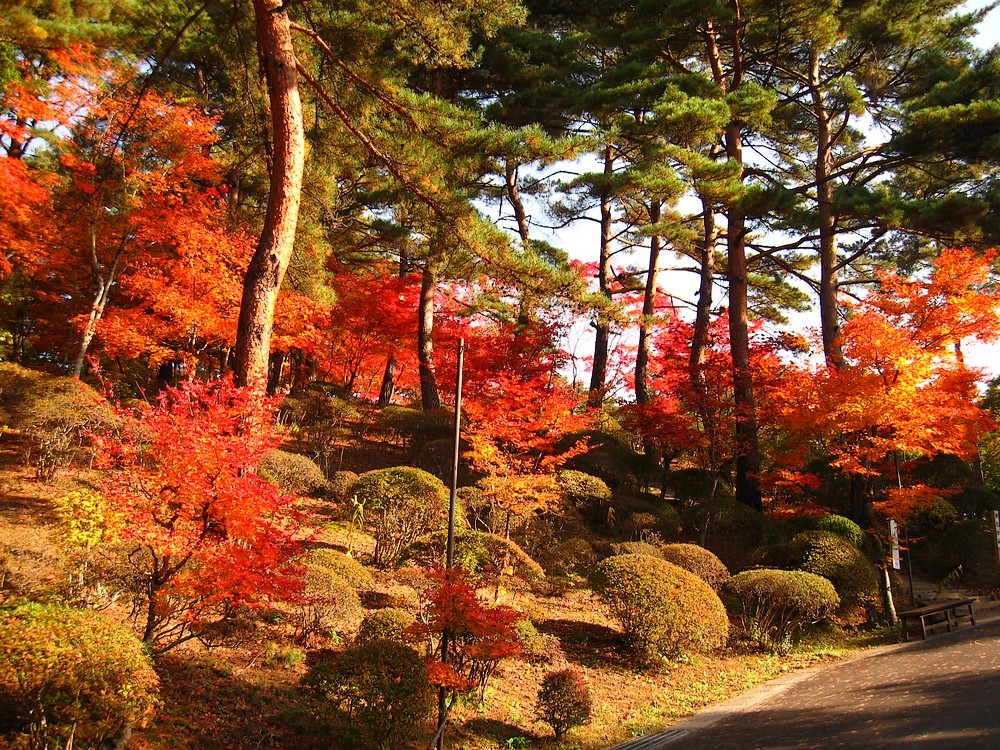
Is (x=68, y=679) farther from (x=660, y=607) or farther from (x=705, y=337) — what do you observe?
(x=705, y=337)

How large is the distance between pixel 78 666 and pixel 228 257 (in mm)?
10206

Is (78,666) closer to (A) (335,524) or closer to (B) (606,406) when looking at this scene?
(A) (335,524)

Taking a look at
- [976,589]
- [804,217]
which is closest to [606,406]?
[804,217]

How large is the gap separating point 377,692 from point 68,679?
2.22 metres

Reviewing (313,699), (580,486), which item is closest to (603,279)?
(580,486)

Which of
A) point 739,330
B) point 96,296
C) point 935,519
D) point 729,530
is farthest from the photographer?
point 739,330

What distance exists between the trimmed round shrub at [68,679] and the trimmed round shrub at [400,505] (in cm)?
507

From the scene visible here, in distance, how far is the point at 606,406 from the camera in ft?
70.9

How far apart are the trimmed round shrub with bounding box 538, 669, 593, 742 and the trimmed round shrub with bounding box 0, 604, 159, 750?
3.63 metres

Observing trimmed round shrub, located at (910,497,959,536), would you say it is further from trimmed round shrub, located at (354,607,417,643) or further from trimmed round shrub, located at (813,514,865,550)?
trimmed round shrub, located at (354,607,417,643)

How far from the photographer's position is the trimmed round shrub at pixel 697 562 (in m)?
9.65

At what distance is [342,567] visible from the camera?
7.04 meters

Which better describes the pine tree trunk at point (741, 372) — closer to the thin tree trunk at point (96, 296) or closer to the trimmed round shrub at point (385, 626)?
the trimmed round shrub at point (385, 626)

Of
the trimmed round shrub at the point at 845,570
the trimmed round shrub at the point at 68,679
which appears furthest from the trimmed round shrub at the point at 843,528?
the trimmed round shrub at the point at 68,679
